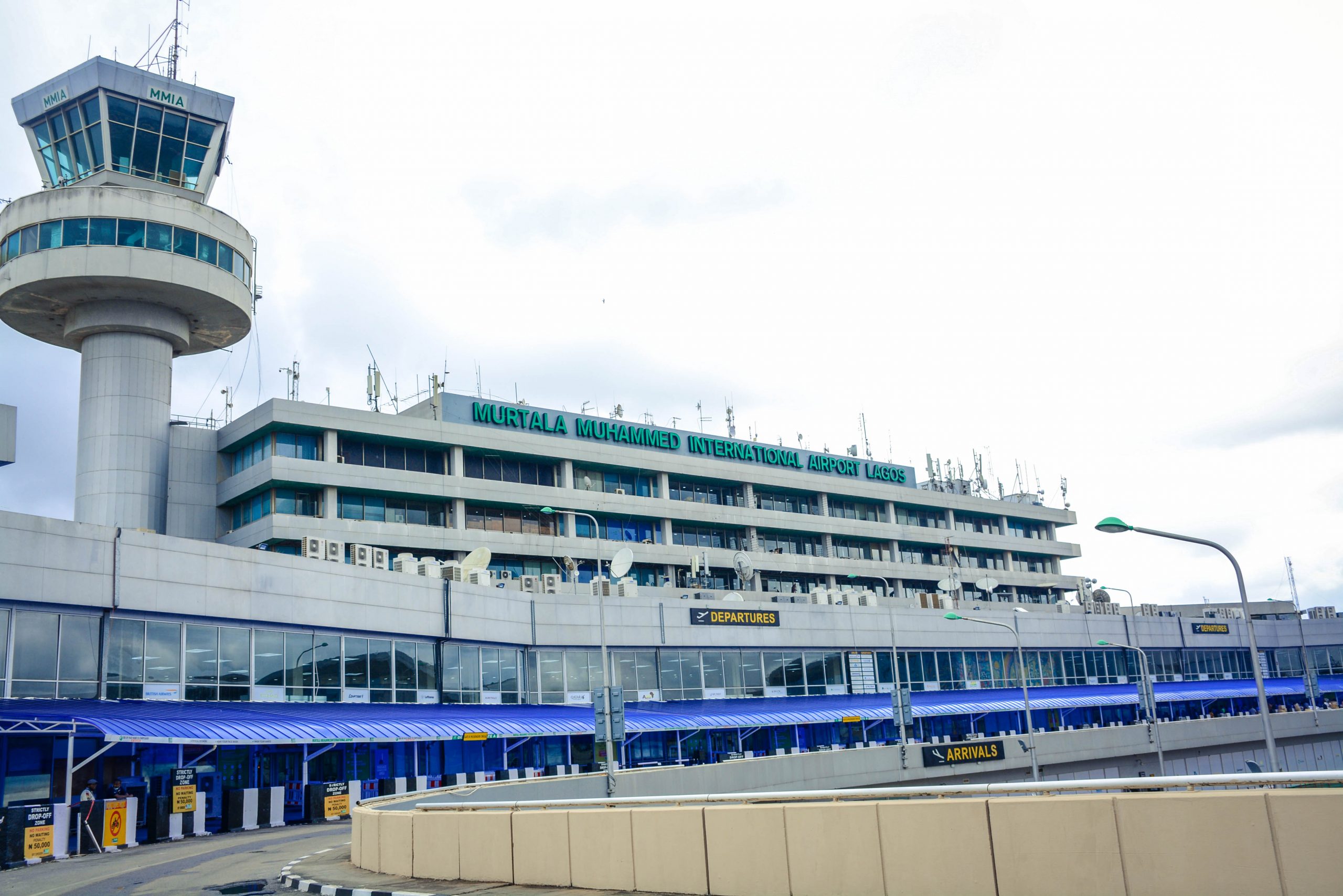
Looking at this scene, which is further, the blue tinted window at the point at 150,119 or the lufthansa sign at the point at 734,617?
the lufthansa sign at the point at 734,617

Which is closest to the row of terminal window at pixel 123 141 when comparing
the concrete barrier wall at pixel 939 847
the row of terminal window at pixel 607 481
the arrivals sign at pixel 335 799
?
the row of terminal window at pixel 607 481

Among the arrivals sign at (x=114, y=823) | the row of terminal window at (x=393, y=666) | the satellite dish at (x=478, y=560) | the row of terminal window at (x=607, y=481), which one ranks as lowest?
the arrivals sign at (x=114, y=823)

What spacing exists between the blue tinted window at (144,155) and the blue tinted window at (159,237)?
11.9ft

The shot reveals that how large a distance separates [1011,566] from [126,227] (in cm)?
8112

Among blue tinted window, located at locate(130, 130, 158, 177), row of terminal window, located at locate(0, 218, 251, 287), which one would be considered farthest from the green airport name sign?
blue tinted window, located at locate(130, 130, 158, 177)

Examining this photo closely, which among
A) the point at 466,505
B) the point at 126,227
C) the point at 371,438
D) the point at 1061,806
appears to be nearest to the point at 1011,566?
the point at 466,505

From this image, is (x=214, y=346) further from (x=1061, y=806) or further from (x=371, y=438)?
(x=1061, y=806)

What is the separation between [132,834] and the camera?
110 feet

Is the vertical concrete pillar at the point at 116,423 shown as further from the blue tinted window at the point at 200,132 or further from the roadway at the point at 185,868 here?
the roadway at the point at 185,868

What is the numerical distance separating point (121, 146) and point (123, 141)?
29 cm

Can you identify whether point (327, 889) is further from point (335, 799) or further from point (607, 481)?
point (607, 481)

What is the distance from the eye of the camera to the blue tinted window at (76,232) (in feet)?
183

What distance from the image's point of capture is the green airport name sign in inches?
2936

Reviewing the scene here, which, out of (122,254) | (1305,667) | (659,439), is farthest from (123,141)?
(1305,667)
